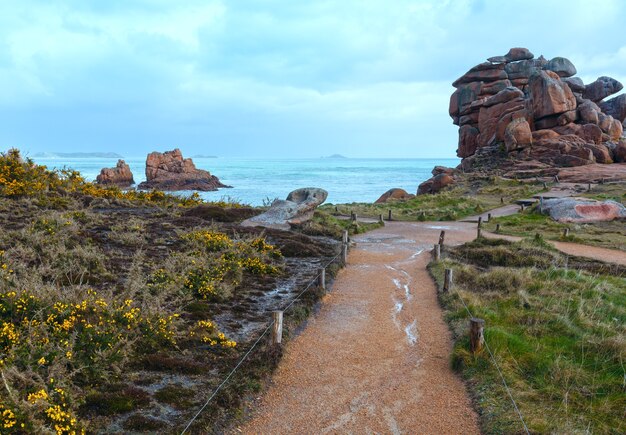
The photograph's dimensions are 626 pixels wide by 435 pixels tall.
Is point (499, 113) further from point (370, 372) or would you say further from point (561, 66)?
point (370, 372)

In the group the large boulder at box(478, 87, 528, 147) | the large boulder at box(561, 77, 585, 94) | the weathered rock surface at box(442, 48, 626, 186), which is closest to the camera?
the weathered rock surface at box(442, 48, 626, 186)

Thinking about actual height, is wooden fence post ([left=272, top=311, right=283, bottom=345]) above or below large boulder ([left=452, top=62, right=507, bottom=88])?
below

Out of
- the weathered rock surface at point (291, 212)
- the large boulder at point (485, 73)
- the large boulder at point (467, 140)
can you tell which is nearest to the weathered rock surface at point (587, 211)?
the weathered rock surface at point (291, 212)

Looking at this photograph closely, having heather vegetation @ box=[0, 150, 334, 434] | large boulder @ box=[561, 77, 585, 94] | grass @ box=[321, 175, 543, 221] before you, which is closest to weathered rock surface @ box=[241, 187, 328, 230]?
heather vegetation @ box=[0, 150, 334, 434]

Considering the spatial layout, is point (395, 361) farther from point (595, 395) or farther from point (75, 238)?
point (75, 238)

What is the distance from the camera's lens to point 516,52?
76000 mm

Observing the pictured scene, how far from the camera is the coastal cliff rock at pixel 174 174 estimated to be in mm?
84125

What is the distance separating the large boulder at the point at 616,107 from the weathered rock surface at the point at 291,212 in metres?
64.8

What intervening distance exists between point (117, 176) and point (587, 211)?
71.9 metres

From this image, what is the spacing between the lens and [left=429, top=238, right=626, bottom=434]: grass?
804 cm

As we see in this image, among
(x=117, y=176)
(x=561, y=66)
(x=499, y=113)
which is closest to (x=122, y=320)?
(x=499, y=113)

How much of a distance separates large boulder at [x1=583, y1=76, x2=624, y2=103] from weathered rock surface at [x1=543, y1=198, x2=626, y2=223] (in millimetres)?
51105

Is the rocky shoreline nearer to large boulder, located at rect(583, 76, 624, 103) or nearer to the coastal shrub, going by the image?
the coastal shrub

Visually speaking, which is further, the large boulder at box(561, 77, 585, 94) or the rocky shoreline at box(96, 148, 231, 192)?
the rocky shoreline at box(96, 148, 231, 192)
